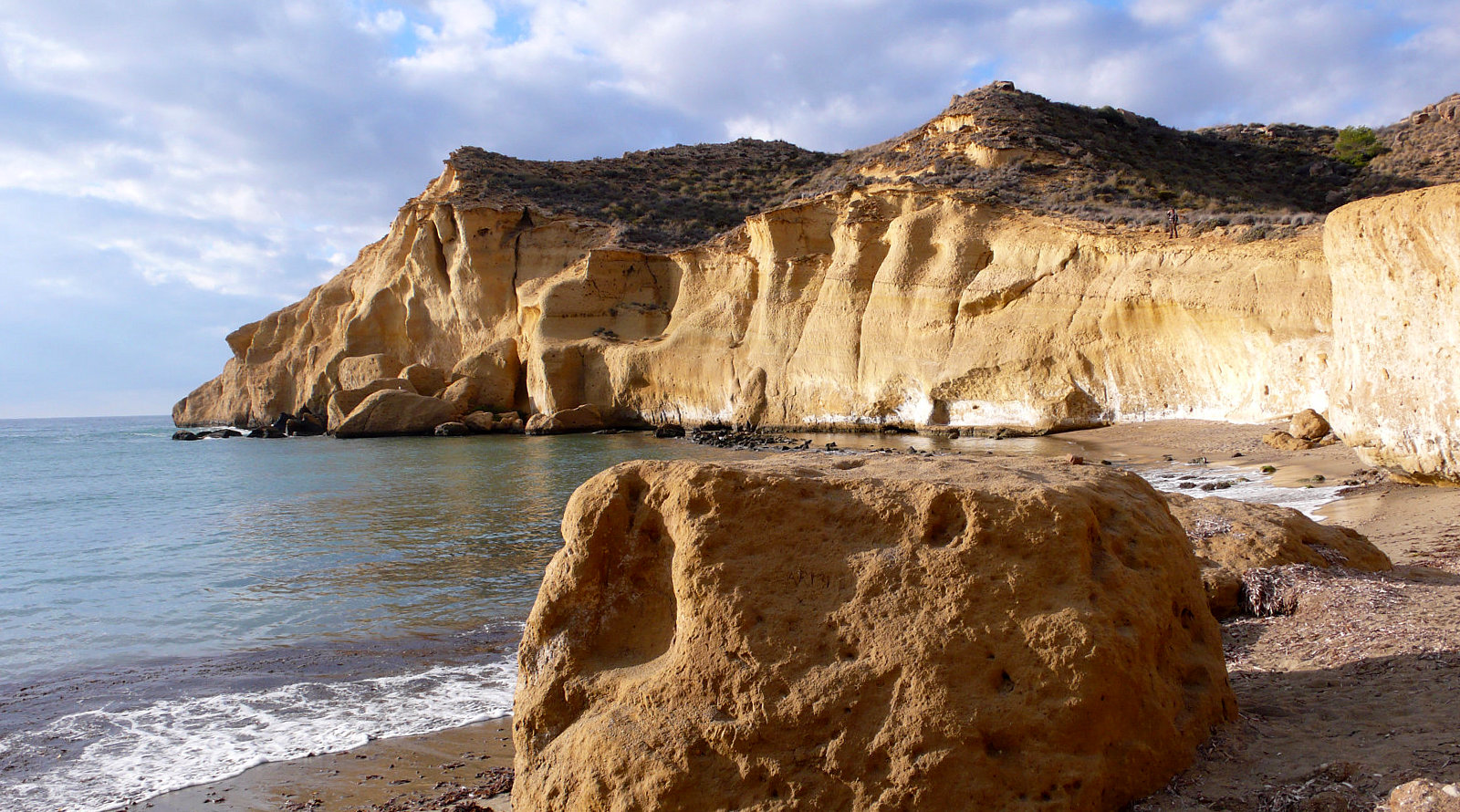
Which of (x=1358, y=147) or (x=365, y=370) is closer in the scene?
(x=1358, y=147)

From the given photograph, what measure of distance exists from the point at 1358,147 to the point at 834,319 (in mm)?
25922

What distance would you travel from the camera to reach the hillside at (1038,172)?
26359mm

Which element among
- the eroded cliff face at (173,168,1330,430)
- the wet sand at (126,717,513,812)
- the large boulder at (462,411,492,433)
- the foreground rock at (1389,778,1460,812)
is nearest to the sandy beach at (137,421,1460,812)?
the wet sand at (126,717,513,812)

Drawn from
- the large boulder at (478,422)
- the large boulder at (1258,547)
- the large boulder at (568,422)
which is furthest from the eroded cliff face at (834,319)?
the large boulder at (1258,547)

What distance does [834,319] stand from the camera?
29328mm

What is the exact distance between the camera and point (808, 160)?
2111 inches

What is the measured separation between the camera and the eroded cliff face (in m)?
19.0

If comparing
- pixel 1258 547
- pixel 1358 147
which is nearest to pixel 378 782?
pixel 1258 547

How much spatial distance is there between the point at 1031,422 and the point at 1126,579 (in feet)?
67.9

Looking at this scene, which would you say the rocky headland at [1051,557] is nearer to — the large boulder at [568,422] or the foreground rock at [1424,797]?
the foreground rock at [1424,797]

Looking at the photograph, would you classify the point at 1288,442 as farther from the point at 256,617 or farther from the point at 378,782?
the point at 256,617

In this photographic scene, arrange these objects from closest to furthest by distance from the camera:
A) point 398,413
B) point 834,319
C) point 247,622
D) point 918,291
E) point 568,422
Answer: point 247,622 → point 918,291 → point 834,319 → point 568,422 → point 398,413

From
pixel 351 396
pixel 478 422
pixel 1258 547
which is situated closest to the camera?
pixel 1258 547

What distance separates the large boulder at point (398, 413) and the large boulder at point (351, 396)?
1703 mm
